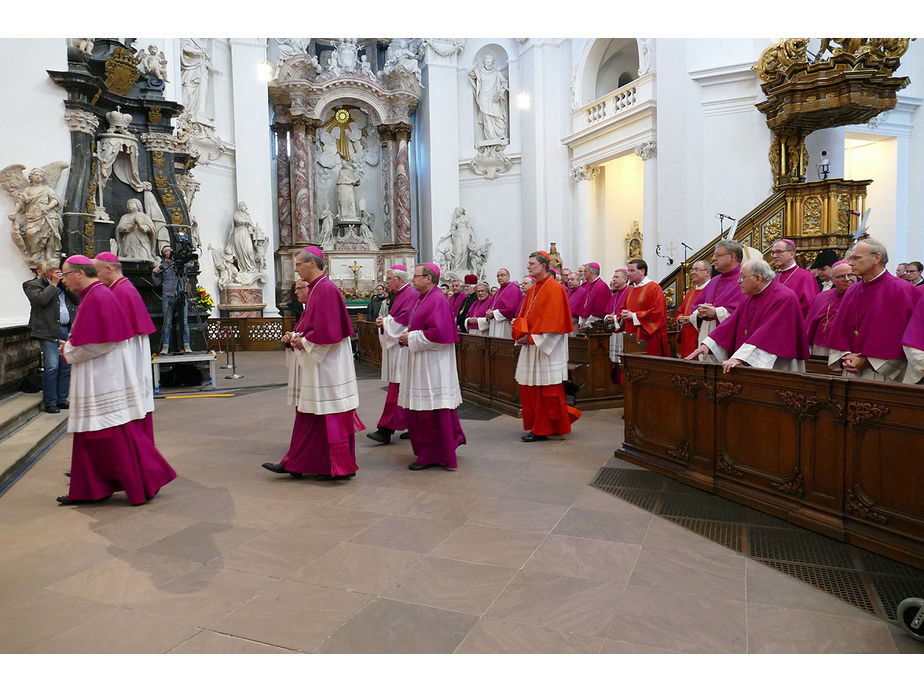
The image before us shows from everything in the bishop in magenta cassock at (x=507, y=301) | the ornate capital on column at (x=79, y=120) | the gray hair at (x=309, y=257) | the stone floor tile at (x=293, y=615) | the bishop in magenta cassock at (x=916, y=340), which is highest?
the ornate capital on column at (x=79, y=120)

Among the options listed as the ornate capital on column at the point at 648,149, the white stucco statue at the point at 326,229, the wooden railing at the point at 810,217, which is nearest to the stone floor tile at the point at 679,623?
the wooden railing at the point at 810,217

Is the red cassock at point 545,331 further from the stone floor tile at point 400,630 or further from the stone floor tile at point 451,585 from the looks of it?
the stone floor tile at point 400,630

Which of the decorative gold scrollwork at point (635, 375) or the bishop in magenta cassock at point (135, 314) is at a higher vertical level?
the bishop in magenta cassock at point (135, 314)

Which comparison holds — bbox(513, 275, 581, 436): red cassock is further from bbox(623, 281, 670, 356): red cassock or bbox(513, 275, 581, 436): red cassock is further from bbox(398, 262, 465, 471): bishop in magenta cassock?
bbox(623, 281, 670, 356): red cassock

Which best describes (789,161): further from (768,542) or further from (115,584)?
(115,584)

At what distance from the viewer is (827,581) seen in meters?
3.37

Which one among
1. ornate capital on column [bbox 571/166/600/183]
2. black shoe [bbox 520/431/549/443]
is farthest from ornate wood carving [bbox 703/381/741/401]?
ornate capital on column [bbox 571/166/600/183]

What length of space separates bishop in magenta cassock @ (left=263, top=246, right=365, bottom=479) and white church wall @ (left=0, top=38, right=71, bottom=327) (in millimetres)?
6415

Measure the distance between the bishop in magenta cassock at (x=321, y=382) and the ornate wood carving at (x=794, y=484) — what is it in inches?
126

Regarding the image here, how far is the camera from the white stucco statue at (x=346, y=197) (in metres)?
22.0

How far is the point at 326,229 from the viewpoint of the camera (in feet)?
72.2

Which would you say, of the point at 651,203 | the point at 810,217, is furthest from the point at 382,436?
the point at 651,203

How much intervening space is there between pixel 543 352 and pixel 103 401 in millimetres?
4071

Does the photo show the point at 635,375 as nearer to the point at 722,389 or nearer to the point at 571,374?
the point at 722,389
